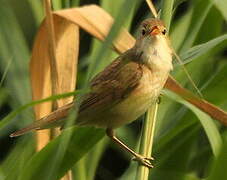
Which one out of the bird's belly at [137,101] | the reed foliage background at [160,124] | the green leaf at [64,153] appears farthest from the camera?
the bird's belly at [137,101]

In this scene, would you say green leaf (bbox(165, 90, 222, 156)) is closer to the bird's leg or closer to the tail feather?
the bird's leg

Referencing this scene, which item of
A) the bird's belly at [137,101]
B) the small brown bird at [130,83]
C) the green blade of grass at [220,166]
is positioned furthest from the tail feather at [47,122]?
the green blade of grass at [220,166]

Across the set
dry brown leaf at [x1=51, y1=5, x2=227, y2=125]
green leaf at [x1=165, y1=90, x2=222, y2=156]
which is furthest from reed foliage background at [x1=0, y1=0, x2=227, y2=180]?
dry brown leaf at [x1=51, y1=5, x2=227, y2=125]

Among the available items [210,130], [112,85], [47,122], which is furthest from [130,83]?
[210,130]

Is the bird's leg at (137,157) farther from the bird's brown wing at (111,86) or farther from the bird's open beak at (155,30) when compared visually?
the bird's open beak at (155,30)

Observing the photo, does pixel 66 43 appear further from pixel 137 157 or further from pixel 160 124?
pixel 137 157

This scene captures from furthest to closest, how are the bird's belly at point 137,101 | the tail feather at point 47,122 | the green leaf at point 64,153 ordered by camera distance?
the bird's belly at point 137,101 → the tail feather at point 47,122 → the green leaf at point 64,153
